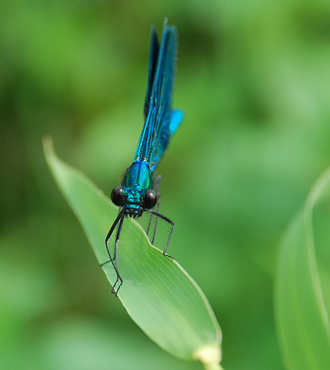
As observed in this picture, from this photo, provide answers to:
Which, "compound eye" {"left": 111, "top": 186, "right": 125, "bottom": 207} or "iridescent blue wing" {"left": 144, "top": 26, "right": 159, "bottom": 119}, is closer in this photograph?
"compound eye" {"left": 111, "top": 186, "right": 125, "bottom": 207}

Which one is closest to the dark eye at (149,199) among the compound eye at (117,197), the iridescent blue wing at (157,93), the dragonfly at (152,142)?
the dragonfly at (152,142)

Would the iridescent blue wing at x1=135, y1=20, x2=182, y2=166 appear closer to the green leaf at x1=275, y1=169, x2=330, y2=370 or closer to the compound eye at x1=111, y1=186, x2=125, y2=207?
the compound eye at x1=111, y1=186, x2=125, y2=207

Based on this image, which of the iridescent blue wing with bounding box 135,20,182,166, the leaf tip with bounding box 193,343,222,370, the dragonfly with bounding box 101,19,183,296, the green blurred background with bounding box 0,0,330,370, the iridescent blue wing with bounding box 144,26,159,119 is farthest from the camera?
the green blurred background with bounding box 0,0,330,370

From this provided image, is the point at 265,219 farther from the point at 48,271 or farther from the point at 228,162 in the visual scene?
the point at 48,271

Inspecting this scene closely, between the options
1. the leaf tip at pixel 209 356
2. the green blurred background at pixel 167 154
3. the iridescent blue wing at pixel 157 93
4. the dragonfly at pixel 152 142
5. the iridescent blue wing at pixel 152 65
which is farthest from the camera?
the green blurred background at pixel 167 154

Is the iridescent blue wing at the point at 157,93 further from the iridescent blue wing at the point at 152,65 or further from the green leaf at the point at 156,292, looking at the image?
the green leaf at the point at 156,292

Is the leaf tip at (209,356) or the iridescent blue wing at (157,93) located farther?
the iridescent blue wing at (157,93)

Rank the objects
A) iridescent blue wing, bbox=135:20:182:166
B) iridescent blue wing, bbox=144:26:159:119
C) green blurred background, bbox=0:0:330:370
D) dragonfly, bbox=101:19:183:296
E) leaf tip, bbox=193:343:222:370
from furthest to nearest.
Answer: green blurred background, bbox=0:0:330:370
iridescent blue wing, bbox=144:26:159:119
iridescent blue wing, bbox=135:20:182:166
dragonfly, bbox=101:19:183:296
leaf tip, bbox=193:343:222:370

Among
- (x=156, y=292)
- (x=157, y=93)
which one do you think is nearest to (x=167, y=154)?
(x=157, y=93)

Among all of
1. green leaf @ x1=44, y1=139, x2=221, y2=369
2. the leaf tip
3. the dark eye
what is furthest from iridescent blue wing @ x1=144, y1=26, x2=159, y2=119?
the leaf tip
